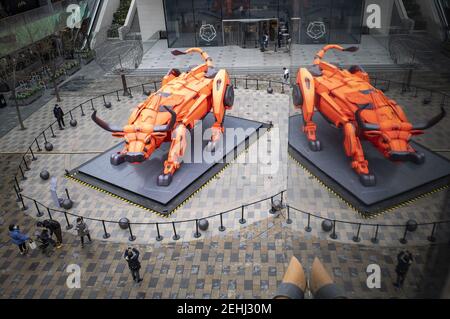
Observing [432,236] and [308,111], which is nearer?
[432,236]

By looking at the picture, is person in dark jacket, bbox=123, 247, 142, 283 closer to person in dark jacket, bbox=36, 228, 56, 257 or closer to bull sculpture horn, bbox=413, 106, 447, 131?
person in dark jacket, bbox=36, 228, 56, 257

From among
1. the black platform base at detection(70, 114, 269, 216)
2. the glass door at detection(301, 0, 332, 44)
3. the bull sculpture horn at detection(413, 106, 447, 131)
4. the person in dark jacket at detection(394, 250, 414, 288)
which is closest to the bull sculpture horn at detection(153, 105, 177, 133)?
the black platform base at detection(70, 114, 269, 216)

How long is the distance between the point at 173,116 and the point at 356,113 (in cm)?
740

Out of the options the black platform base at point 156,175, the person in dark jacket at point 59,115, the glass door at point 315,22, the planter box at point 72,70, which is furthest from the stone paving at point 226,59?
the glass door at point 315,22

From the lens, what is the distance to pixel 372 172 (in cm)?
750

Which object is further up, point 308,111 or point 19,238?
point 308,111

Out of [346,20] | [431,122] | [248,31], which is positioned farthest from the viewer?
[248,31]

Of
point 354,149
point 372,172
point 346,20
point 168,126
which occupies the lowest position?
point 168,126

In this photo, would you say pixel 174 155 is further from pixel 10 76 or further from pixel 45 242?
pixel 10 76

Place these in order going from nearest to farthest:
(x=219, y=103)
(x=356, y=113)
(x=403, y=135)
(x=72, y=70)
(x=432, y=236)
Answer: (x=432, y=236), (x=403, y=135), (x=356, y=113), (x=219, y=103), (x=72, y=70)

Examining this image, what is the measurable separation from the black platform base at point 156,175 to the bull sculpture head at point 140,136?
124 centimetres

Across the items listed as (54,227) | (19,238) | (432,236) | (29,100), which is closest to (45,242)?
(54,227)

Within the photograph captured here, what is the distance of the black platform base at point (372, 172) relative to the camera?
461 cm
